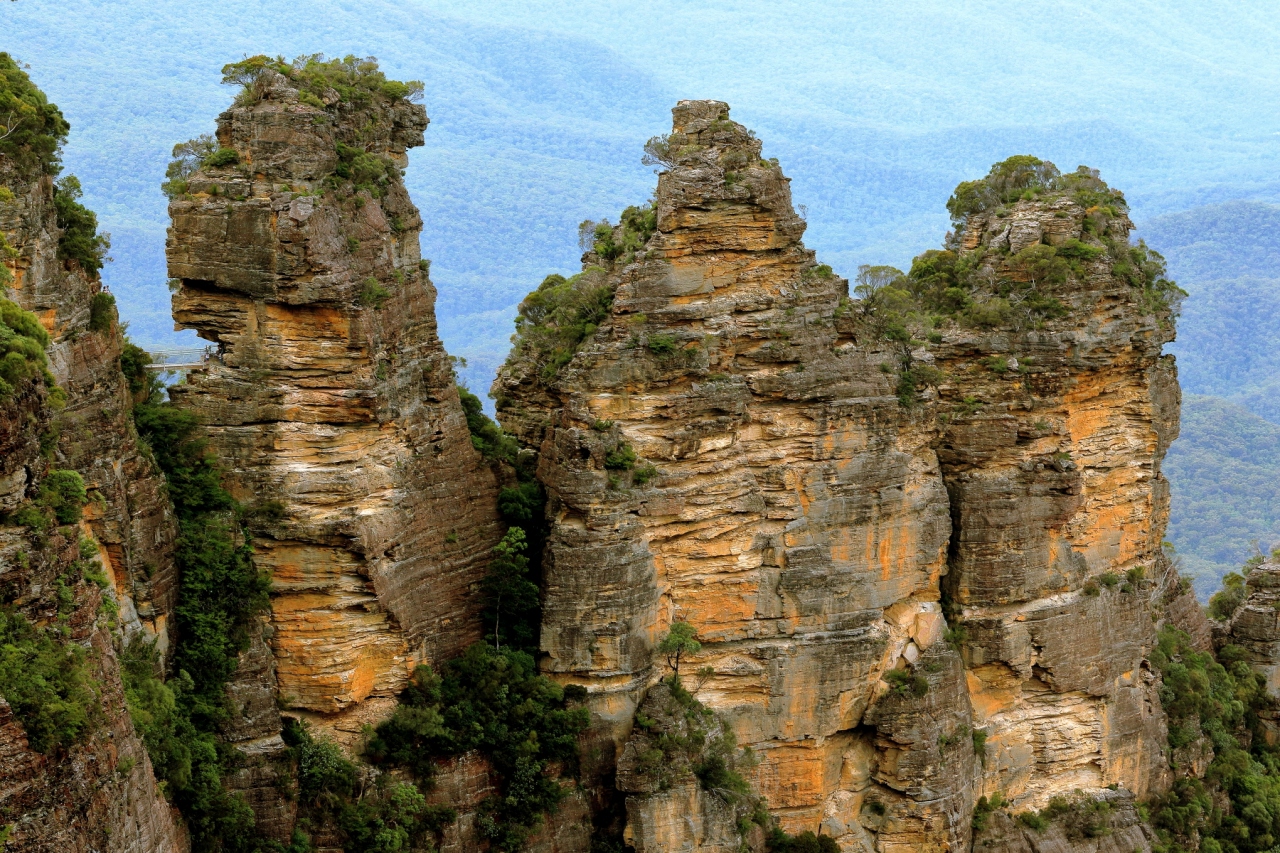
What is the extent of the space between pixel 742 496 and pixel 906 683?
7.62 metres

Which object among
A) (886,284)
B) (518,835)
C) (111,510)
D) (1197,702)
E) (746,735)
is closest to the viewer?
(111,510)

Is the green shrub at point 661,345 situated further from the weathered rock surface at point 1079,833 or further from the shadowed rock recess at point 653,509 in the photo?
the weathered rock surface at point 1079,833

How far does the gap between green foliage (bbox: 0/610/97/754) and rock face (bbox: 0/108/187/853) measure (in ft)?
0.68

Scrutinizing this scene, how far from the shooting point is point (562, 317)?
4325 cm

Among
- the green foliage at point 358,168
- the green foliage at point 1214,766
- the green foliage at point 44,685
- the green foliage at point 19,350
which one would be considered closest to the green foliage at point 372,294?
the green foliage at point 358,168

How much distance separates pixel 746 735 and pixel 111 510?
17.9 meters

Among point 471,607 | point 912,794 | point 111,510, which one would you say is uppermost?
point 111,510

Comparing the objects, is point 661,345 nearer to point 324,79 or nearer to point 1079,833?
point 324,79

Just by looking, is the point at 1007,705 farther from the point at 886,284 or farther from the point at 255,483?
the point at 255,483

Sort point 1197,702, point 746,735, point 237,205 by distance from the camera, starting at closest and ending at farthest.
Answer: point 237,205 < point 746,735 < point 1197,702

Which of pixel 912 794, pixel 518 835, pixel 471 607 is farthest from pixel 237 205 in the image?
pixel 912 794

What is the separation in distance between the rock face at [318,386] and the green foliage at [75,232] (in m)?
2.22

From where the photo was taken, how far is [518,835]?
131 ft

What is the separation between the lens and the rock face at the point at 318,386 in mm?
36938
